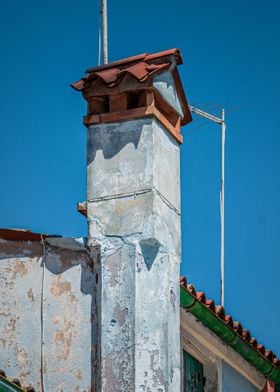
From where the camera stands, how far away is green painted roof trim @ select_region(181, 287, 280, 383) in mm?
11242

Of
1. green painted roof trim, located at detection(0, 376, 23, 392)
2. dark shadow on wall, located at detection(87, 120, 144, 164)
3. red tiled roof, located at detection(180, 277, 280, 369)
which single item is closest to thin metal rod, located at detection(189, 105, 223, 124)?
red tiled roof, located at detection(180, 277, 280, 369)

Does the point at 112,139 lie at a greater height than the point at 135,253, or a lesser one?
greater

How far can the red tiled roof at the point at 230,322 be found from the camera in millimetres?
11156

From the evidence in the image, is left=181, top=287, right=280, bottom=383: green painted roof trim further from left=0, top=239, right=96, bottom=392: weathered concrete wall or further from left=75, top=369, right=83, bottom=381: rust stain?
left=75, top=369, right=83, bottom=381: rust stain

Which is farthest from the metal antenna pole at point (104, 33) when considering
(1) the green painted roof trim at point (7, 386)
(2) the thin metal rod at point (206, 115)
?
(2) the thin metal rod at point (206, 115)

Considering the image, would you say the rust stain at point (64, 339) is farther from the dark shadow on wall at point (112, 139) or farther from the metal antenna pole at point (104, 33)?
the metal antenna pole at point (104, 33)

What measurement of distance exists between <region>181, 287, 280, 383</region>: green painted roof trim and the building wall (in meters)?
0.21

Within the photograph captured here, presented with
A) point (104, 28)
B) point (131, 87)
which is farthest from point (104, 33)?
point (131, 87)

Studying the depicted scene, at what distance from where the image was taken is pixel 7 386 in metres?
9.14

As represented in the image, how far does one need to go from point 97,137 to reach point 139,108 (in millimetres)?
461

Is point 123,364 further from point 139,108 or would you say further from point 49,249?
point 139,108

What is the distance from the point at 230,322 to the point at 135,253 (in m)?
2.52

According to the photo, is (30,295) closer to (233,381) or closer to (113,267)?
(113,267)

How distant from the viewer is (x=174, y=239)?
34.1ft
